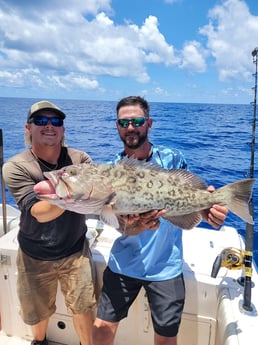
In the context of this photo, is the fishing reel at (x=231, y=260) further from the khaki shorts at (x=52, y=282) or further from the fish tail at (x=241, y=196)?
the khaki shorts at (x=52, y=282)

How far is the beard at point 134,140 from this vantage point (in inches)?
107

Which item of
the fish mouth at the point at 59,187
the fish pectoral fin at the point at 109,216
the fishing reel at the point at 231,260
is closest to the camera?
the fish mouth at the point at 59,187

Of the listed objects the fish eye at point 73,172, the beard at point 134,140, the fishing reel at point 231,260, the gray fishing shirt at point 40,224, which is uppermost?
the beard at point 134,140

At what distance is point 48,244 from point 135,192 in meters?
1.13

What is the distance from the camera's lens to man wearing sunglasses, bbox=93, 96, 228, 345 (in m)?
2.58

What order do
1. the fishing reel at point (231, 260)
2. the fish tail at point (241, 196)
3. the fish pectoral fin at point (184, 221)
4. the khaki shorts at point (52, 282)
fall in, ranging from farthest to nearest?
the khaki shorts at point (52, 282), the fishing reel at point (231, 260), the fish pectoral fin at point (184, 221), the fish tail at point (241, 196)

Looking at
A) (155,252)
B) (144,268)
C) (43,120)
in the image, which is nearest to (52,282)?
(144,268)

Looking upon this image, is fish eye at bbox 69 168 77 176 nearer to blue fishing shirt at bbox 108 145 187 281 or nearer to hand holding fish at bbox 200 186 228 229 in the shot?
blue fishing shirt at bbox 108 145 187 281

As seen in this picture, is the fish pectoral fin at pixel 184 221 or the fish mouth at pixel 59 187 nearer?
the fish mouth at pixel 59 187

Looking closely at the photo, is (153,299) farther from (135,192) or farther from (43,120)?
(43,120)

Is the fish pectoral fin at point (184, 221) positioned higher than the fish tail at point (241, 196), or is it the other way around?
the fish tail at point (241, 196)

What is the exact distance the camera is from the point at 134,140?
271 cm

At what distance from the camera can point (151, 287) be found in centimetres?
263

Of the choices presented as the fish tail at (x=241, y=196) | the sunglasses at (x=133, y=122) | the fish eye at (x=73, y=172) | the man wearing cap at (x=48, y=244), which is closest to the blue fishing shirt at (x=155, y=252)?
the sunglasses at (x=133, y=122)
